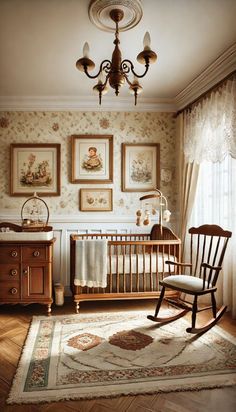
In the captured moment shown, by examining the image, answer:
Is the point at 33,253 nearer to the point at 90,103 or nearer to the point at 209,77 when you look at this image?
the point at 90,103

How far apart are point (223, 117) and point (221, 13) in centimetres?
110

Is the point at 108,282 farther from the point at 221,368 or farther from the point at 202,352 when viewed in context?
the point at 221,368

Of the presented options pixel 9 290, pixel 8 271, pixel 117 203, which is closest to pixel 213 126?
pixel 117 203

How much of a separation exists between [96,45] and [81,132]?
5.33 ft

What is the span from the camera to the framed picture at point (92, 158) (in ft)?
14.8

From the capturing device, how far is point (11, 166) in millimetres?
4441

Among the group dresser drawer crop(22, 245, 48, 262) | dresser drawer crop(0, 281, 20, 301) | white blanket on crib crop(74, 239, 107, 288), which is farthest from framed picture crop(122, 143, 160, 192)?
A: dresser drawer crop(0, 281, 20, 301)

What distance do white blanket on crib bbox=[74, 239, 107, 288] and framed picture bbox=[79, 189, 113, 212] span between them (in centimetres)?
108

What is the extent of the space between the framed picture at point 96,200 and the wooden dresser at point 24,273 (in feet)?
3.59

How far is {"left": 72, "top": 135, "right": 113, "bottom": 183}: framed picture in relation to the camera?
→ 14.8 feet

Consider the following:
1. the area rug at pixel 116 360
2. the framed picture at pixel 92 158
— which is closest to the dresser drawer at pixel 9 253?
the area rug at pixel 116 360

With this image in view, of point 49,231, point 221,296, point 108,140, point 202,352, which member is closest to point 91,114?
point 108,140

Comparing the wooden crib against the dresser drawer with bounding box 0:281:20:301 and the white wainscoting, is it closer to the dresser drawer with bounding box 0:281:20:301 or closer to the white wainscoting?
the dresser drawer with bounding box 0:281:20:301

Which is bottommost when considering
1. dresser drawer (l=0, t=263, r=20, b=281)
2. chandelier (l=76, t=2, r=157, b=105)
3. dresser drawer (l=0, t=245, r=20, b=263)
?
dresser drawer (l=0, t=263, r=20, b=281)
